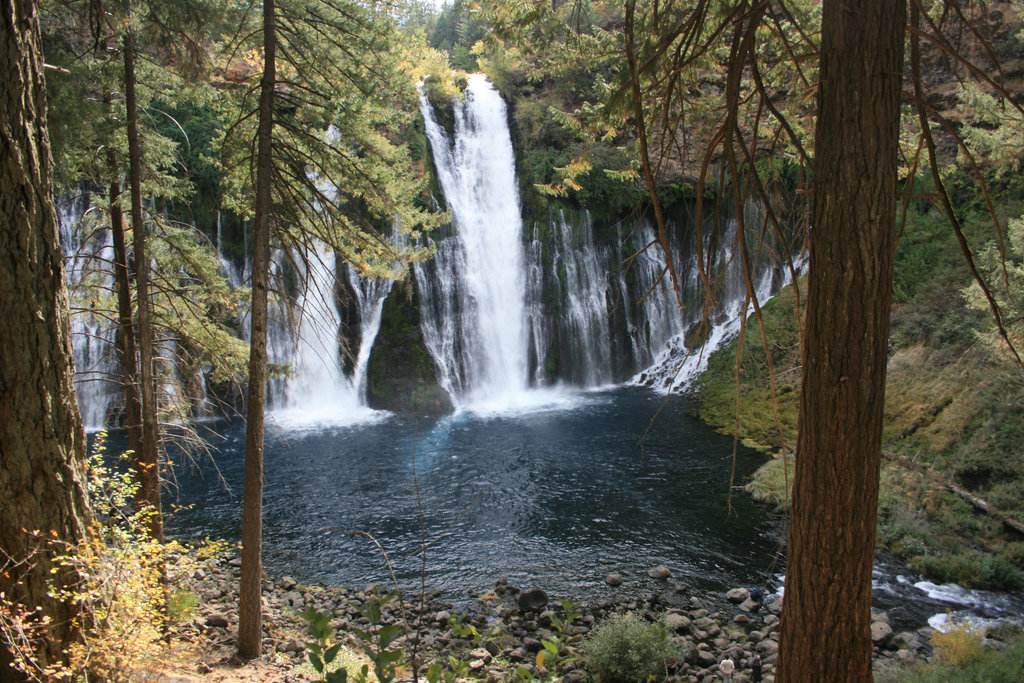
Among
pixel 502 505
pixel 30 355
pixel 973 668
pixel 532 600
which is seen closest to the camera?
pixel 30 355

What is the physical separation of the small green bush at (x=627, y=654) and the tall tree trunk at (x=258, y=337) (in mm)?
3253

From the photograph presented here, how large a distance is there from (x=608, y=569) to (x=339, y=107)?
6.53m

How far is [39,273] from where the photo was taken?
10.9 ft

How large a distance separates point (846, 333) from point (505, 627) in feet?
18.9

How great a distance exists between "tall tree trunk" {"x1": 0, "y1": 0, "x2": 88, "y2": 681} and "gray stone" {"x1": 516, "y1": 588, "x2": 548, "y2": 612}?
5.04 meters

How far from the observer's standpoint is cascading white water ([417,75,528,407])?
18828 millimetres

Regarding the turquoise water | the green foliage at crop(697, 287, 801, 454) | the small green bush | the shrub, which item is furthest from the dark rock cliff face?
A: the shrub

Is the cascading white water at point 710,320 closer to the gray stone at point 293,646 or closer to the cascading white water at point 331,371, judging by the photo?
the cascading white water at point 331,371

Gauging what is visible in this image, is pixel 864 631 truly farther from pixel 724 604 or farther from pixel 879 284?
pixel 724 604

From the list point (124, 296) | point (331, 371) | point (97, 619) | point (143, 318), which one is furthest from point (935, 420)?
point (331, 371)

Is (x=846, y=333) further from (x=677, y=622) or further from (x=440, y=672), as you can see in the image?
(x=677, y=622)

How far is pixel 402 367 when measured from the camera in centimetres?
1820

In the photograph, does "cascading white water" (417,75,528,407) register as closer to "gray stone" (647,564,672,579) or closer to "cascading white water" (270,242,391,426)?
"cascading white water" (270,242,391,426)

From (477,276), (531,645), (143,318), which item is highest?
(477,276)
